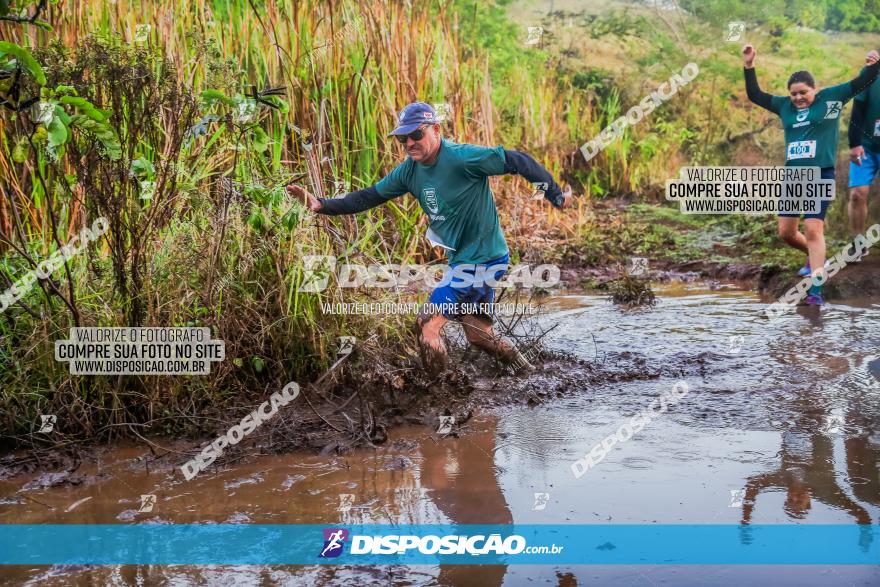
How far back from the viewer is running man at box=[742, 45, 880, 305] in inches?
283

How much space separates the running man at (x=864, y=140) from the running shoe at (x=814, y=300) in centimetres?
117

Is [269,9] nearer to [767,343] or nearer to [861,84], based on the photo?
[767,343]

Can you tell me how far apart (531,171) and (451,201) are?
493 mm

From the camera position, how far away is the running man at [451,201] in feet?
16.1

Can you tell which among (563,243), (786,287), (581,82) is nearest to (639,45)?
(581,82)

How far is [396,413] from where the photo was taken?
4.73 m
